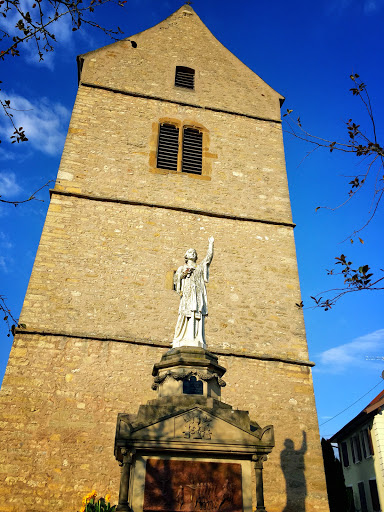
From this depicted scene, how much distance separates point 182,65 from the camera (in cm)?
1417

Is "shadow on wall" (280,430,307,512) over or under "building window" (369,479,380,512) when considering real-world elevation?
under

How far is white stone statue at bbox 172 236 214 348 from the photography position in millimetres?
5688

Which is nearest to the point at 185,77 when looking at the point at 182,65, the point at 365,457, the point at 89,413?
the point at 182,65

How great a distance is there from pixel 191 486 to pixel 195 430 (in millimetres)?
494

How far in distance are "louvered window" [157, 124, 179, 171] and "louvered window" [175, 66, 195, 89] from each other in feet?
6.51

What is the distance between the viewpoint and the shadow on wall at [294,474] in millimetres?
8062

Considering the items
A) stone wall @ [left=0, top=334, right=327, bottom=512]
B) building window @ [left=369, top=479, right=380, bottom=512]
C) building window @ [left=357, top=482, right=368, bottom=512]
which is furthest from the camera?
building window @ [left=357, top=482, right=368, bottom=512]

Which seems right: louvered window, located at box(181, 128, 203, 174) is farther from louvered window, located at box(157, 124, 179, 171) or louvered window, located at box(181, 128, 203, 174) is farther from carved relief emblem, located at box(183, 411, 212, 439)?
carved relief emblem, located at box(183, 411, 212, 439)

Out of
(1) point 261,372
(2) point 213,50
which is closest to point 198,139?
(2) point 213,50

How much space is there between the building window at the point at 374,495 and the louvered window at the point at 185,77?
1365cm

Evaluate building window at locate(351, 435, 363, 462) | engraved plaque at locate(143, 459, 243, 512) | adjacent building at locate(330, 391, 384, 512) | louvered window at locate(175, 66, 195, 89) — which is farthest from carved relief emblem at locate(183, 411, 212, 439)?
building window at locate(351, 435, 363, 462)

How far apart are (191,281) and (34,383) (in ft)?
13.0

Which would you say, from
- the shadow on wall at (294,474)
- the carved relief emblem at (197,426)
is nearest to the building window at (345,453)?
the shadow on wall at (294,474)

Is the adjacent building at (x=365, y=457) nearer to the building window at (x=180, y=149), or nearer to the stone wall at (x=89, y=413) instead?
the stone wall at (x=89, y=413)
